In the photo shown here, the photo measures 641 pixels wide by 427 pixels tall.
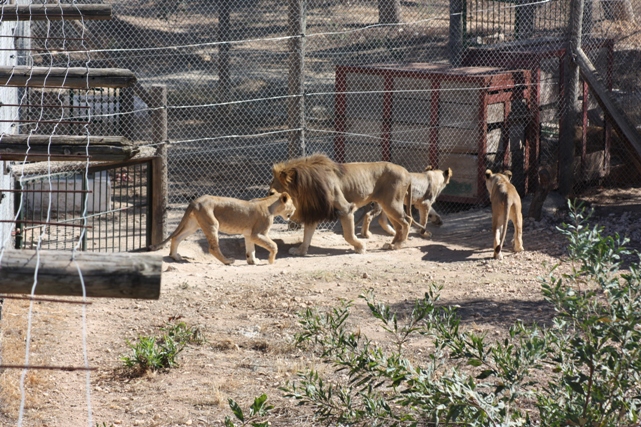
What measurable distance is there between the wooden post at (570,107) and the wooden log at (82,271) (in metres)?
10.7

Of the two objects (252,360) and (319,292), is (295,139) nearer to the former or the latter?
(319,292)

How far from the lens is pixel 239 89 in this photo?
1933 centimetres

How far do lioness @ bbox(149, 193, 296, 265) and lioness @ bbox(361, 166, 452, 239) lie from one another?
163 cm

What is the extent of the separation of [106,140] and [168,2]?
55.1ft

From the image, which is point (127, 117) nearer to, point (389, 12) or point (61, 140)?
point (61, 140)

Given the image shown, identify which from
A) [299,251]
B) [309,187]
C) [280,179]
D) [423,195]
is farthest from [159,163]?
[423,195]

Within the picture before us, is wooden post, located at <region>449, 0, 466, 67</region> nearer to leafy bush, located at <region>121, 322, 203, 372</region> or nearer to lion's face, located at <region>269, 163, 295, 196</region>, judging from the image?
lion's face, located at <region>269, 163, 295, 196</region>

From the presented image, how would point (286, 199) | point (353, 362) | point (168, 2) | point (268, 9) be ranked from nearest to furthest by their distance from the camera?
point (353, 362)
point (286, 199)
point (168, 2)
point (268, 9)

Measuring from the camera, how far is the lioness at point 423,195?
11.7 meters

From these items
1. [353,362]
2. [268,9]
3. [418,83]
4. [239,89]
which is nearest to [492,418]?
[353,362]

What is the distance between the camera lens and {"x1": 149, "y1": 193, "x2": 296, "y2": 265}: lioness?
1011 centimetres

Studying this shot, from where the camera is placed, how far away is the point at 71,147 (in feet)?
16.4

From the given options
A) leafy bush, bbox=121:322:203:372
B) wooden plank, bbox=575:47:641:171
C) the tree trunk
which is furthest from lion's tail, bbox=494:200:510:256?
the tree trunk

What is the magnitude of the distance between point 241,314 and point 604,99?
6.63 m
